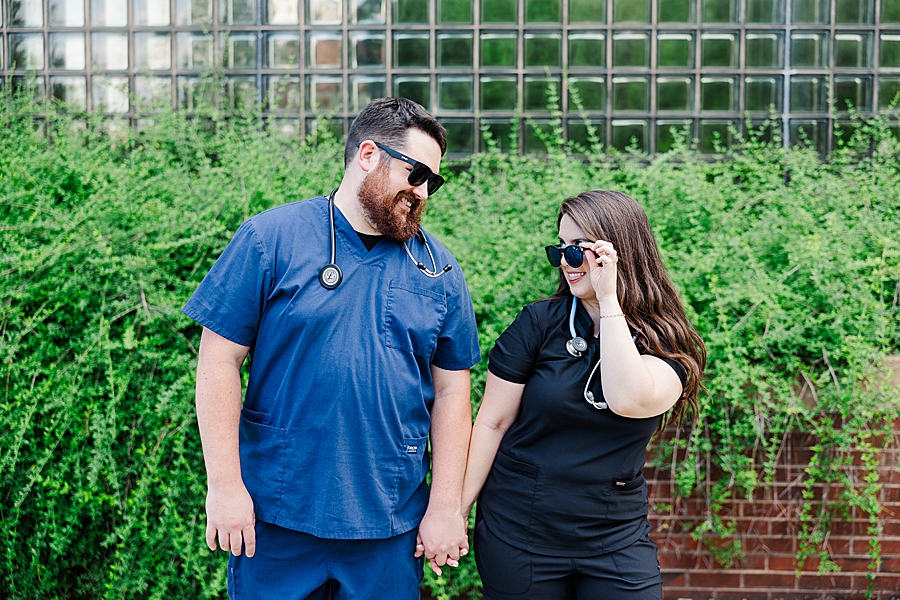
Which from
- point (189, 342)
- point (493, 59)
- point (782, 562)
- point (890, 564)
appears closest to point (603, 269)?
point (189, 342)

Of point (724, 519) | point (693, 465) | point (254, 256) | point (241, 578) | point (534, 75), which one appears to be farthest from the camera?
point (534, 75)

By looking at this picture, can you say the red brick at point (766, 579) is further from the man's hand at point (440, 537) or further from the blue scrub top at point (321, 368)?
the blue scrub top at point (321, 368)

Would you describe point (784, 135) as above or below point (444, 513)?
above

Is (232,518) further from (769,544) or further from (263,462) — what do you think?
(769,544)

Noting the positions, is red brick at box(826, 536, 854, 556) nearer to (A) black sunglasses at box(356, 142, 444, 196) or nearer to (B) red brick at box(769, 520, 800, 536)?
(B) red brick at box(769, 520, 800, 536)

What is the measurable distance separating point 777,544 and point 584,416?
200 cm

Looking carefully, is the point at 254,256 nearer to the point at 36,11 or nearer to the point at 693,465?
the point at 693,465

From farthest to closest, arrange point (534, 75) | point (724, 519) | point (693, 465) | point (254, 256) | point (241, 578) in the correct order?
point (534, 75) < point (724, 519) < point (693, 465) < point (241, 578) < point (254, 256)

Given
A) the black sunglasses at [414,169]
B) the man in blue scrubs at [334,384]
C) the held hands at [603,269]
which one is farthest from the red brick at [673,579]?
the black sunglasses at [414,169]

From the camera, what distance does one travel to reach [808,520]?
350 cm

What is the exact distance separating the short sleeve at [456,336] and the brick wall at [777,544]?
1.58 m

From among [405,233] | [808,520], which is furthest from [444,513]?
[808,520]

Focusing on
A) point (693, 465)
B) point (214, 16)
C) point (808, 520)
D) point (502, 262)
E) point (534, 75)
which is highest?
point (214, 16)

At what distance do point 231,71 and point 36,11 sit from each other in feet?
5.00
